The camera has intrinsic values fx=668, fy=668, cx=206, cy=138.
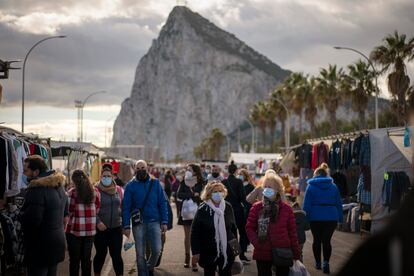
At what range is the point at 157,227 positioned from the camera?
399 inches

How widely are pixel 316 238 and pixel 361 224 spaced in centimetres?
718

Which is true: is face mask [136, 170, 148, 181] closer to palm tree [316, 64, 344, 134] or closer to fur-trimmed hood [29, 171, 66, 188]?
fur-trimmed hood [29, 171, 66, 188]

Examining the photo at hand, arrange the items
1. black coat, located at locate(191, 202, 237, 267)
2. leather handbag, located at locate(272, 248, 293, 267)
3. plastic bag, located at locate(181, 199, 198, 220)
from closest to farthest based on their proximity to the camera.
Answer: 1. leather handbag, located at locate(272, 248, 293, 267)
2. black coat, located at locate(191, 202, 237, 267)
3. plastic bag, located at locate(181, 199, 198, 220)

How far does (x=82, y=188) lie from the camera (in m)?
9.69

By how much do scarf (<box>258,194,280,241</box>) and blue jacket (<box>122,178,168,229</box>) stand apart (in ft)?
7.22

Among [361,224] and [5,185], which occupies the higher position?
[5,185]

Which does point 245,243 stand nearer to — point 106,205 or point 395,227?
point 106,205

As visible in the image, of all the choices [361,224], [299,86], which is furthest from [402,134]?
[299,86]

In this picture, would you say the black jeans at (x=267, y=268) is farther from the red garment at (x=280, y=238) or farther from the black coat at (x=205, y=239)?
the black coat at (x=205, y=239)

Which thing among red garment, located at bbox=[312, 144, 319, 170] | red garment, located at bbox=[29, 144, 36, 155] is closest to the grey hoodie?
red garment, located at bbox=[29, 144, 36, 155]

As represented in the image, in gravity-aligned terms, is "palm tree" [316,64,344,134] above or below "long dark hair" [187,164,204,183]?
above

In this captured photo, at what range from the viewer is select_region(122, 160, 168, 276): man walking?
33.1 feet

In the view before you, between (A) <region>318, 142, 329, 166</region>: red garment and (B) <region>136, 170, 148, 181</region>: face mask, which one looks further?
(A) <region>318, 142, 329, 166</region>: red garment

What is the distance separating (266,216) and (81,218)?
2.79 meters
